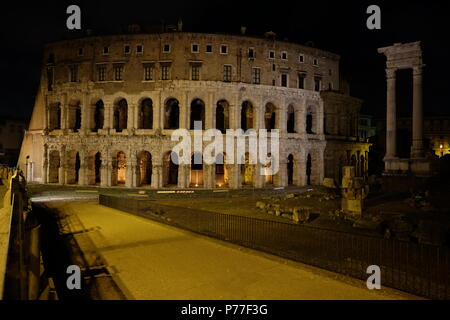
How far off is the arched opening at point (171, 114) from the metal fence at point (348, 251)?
23694 millimetres

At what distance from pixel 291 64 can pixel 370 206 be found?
23316mm

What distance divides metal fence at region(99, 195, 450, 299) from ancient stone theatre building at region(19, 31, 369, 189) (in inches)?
844

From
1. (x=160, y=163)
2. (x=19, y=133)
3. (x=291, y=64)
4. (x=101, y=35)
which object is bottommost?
(x=160, y=163)

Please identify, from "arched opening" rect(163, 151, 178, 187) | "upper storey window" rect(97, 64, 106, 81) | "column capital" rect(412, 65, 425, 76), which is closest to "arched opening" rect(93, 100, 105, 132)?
"upper storey window" rect(97, 64, 106, 81)

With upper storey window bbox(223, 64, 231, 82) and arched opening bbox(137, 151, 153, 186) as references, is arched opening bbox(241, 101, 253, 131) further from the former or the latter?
arched opening bbox(137, 151, 153, 186)

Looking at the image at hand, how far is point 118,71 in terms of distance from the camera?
120 feet

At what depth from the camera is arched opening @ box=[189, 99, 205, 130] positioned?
3984 cm

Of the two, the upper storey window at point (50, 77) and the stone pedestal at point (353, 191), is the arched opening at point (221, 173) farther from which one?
the upper storey window at point (50, 77)

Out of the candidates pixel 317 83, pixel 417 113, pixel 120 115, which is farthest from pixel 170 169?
pixel 417 113

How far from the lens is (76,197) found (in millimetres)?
27078

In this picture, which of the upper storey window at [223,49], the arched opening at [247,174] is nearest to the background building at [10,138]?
the arched opening at [247,174]
